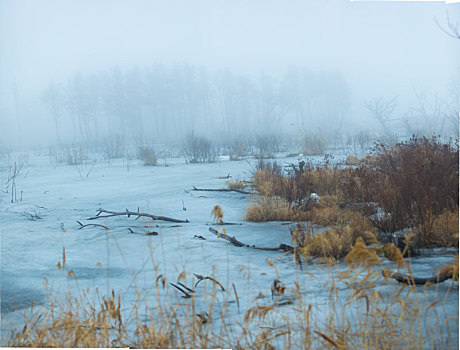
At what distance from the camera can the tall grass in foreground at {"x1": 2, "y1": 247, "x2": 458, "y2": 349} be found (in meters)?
1.88

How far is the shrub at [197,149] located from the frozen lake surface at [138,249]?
310 mm

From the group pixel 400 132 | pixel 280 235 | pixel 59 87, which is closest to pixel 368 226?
pixel 280 235

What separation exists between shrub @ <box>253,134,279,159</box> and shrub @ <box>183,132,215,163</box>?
0.55 metres

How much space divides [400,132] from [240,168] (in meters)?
3.12

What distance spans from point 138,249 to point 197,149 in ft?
7.97

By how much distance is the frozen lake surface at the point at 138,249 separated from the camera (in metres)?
2.50

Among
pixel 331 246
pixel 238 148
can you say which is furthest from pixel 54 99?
pixel 331 246

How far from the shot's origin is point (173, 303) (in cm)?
231

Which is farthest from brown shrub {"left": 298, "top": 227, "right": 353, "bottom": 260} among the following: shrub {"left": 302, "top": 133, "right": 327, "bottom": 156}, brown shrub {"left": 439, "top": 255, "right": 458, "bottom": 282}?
shrub {"left": 302, "top": 133, "right": 327, "bottom": 156}

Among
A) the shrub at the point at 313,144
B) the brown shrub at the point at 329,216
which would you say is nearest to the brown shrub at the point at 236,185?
the shrub at the point at 313,144

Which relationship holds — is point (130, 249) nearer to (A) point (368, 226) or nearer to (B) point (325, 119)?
(A) point (368, 226)

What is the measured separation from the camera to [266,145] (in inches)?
215

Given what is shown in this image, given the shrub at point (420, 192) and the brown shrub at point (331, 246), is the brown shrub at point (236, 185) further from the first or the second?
the brown shrub at point (331, 246)

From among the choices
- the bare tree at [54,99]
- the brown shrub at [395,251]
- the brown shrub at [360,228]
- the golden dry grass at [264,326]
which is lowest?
the golden dry grass at [264,326]
